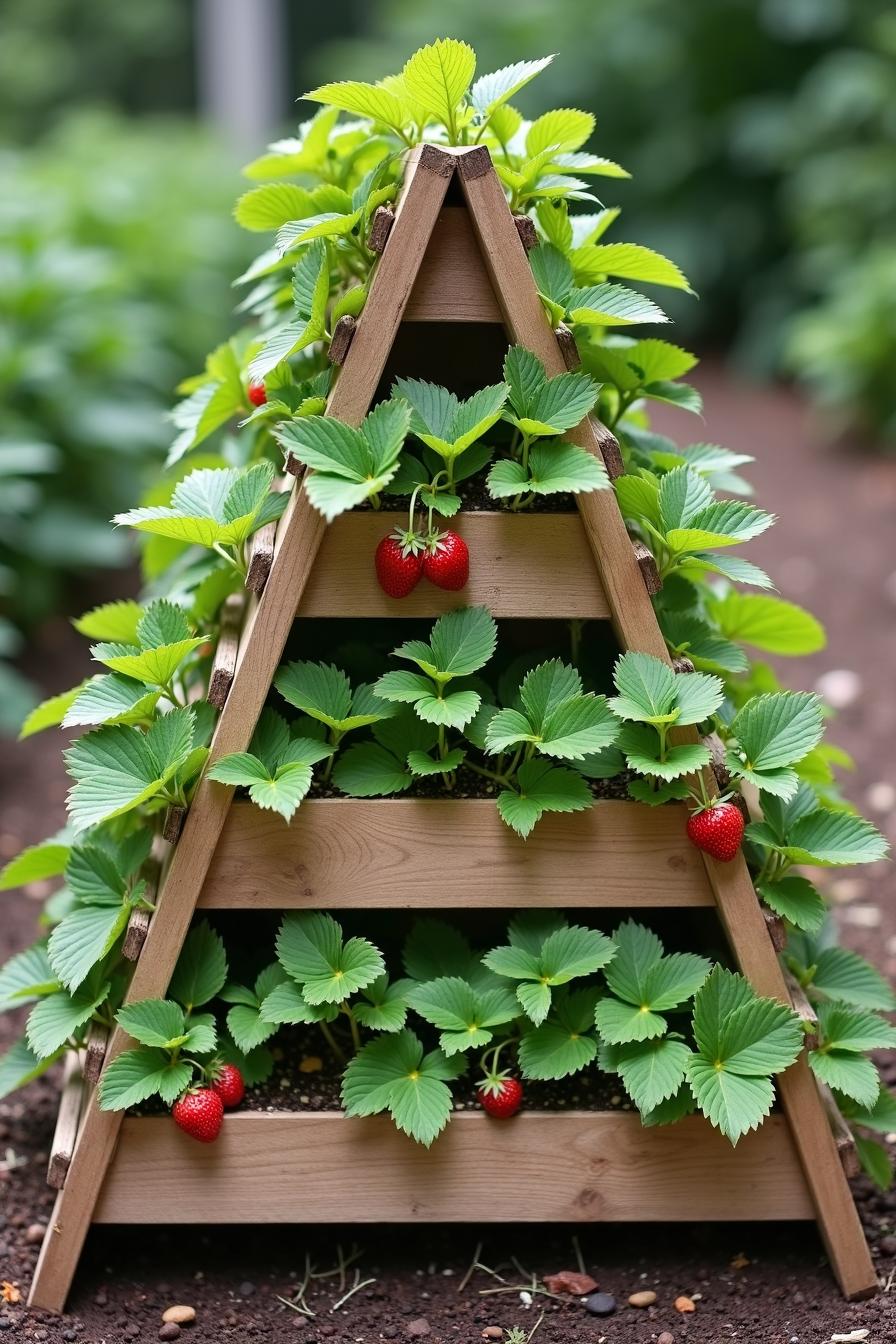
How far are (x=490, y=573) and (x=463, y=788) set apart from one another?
0.26 metres

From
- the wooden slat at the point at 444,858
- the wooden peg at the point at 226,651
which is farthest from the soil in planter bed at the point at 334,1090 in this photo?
the wooden peg at the point at 226,651

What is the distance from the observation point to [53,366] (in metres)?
3.75

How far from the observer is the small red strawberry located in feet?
5.28

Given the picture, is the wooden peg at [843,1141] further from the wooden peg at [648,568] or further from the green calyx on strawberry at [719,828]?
the wooden peg at [648,568]

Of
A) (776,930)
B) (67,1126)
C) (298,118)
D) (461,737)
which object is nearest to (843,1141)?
(776,930)

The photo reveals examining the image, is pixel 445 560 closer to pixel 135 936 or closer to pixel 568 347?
pixel 568 347

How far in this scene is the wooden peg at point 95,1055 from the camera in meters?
1.71

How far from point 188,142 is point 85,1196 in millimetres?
7701

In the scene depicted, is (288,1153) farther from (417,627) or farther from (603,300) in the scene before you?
(603,300)

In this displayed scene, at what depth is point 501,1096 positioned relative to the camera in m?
1.71

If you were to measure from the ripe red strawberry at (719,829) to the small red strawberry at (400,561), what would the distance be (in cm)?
42

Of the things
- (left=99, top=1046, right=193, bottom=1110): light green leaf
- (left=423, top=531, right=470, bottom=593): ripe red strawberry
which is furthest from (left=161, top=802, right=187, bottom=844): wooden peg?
(left=423, top=531, right=470, bottom=593): ripe red strawberry

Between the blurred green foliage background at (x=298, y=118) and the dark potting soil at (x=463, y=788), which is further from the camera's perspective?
the blurred green foliage background at (x=298, y=118)

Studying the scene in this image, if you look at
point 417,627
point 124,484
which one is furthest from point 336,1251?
point 124,484
